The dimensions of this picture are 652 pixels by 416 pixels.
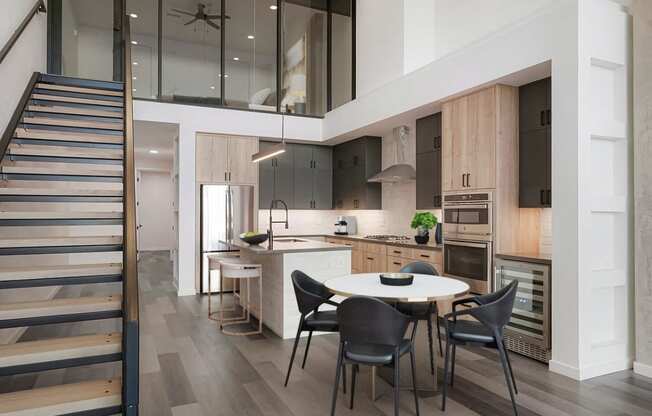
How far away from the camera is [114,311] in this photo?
9.09ft

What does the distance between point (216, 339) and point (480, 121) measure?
11.7ft

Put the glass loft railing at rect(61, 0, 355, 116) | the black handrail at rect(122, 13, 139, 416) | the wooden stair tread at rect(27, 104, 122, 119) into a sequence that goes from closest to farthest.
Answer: the black handrail at rect(122, 13, 139, 416), the wooden stair tread at rect(27, 104, 122, 119), the glass loft railing at rect(61, 0, 355, 116)

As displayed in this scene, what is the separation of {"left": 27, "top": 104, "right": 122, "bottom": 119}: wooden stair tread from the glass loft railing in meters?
1.62

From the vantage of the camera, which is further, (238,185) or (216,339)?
(238,185)

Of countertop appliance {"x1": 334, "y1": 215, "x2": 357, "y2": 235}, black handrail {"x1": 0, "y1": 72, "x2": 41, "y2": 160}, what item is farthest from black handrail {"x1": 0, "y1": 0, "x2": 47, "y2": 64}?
countertop appliance {"x1": 334, "y1": 215, "x2": 357, "y2": 235}

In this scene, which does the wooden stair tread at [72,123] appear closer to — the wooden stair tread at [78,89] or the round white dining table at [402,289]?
the wooden stair tread at [78,89]

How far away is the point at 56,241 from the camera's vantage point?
317 cm

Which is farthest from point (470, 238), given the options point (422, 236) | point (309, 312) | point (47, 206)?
point (47, 206)

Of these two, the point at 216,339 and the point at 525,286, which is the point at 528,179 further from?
the point at 216,339

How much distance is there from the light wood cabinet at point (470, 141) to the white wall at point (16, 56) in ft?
14.8

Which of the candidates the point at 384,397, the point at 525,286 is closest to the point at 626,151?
the point at 525,286

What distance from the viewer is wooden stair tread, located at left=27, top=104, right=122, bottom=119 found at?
441 cm

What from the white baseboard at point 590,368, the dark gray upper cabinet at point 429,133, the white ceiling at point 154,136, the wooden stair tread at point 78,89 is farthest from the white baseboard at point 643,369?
the white ceiling at point 154,136

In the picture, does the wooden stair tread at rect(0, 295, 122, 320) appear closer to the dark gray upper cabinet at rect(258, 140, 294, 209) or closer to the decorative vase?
the decorative vase
